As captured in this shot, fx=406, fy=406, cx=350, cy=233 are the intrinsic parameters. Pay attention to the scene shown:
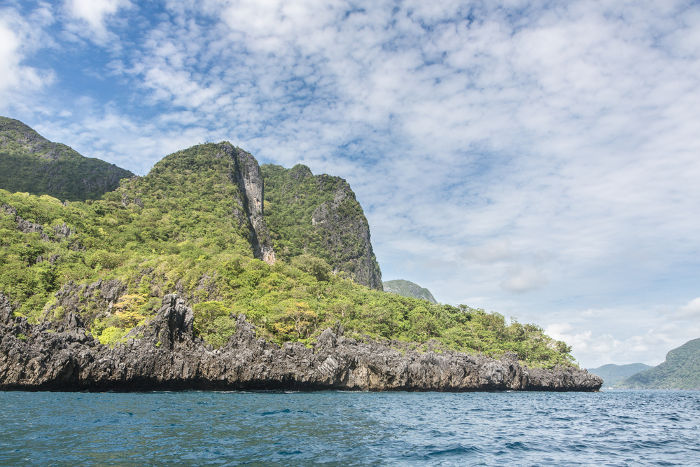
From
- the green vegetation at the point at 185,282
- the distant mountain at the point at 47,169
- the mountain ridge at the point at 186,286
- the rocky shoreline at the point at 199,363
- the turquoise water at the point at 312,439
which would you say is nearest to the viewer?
the turquoise water at the point at 312,439

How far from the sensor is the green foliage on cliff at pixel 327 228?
16138 centimetres

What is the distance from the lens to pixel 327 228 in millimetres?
172625

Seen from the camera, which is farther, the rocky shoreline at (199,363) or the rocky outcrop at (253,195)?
the rocky outcrop at (253,195)

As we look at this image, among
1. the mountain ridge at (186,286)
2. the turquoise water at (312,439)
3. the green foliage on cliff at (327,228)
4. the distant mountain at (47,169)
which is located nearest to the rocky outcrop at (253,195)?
the mountain ridge at (186,286)

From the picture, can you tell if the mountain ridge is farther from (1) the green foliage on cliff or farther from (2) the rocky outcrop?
(1) the green foliage on cliff

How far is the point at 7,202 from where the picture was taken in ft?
289

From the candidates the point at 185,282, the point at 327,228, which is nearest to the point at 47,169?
the point at 185,282

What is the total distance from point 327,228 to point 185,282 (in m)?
99.1

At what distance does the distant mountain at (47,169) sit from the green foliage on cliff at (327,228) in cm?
6189

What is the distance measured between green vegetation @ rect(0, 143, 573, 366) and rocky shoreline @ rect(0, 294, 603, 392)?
5.27 m

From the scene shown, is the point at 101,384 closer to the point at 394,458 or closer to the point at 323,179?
the point at 394,458

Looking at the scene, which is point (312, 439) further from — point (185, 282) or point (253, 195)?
point (253, 195)

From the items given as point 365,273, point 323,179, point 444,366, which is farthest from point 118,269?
point 323,179

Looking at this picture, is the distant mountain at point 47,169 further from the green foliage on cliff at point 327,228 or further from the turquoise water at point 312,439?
the turquoise water at point 312,439
